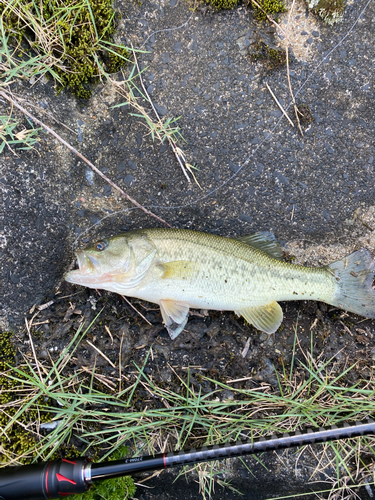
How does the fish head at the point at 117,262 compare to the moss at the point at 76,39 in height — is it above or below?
below

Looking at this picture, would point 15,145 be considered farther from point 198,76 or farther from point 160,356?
point 160,356

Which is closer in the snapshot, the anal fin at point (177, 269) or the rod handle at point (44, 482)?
the rod handle at point (44, 482)

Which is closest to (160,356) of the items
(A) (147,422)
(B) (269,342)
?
(A) (147,422)

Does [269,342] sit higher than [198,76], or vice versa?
[198,76]

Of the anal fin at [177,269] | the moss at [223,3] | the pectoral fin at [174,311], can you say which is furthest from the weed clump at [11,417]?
the moss at [223,3]

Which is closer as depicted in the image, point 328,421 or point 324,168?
point 328,421

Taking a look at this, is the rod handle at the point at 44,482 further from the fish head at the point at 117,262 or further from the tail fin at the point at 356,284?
the tail fin at the point at 356,284

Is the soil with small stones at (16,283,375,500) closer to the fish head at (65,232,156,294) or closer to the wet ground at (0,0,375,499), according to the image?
the wet ground at (0,0,375,499)

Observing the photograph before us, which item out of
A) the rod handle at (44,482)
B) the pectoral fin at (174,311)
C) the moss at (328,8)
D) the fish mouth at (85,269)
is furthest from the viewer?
the moss at (328,8)

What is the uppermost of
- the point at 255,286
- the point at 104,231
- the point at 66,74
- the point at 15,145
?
the point at 66,74
